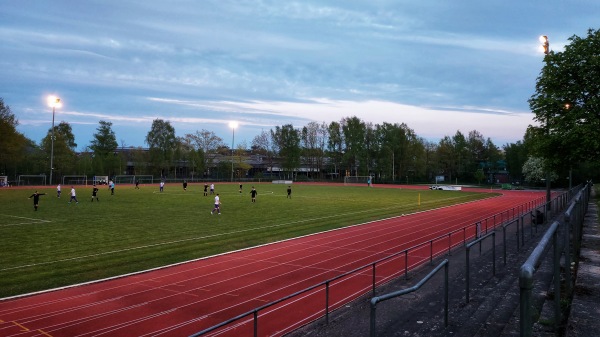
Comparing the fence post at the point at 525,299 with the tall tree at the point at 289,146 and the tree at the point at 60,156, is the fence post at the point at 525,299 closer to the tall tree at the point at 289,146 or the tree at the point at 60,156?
the tree at the point at 60,156

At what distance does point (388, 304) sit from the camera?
9.88 metres

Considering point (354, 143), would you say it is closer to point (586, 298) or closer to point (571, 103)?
point (571, 103)

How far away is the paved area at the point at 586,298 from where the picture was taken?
14.8ft

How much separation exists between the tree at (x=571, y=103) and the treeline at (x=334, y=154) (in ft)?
254

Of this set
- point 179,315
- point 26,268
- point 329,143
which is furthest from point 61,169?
point 179,315

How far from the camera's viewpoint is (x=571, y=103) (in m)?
23.6

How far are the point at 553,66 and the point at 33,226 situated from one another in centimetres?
3082

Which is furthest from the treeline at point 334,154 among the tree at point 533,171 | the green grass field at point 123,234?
the green grass field at point 123,234

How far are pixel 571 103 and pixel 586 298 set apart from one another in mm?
22028

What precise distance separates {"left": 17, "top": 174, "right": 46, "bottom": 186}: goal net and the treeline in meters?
16.5

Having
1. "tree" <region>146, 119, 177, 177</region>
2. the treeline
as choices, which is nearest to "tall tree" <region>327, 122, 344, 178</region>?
the treeline

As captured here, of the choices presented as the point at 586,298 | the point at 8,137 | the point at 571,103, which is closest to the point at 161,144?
the point at 8,137

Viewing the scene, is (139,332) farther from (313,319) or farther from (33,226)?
(33,226)

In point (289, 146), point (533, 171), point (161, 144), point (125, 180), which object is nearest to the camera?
point (533, 171)
